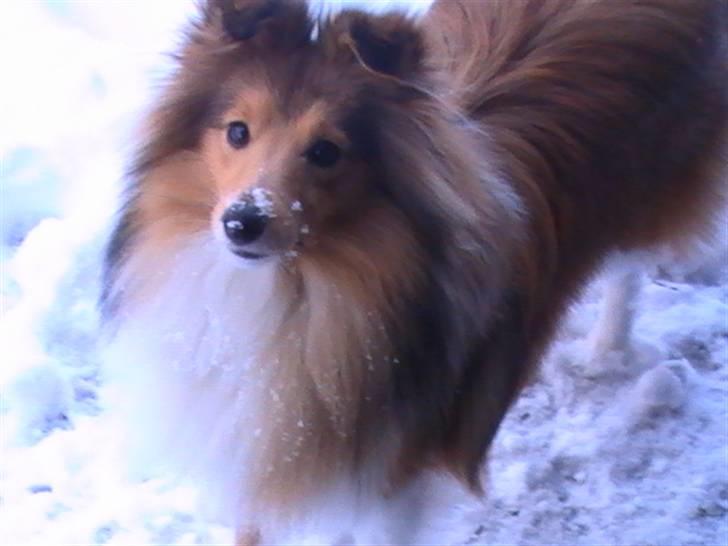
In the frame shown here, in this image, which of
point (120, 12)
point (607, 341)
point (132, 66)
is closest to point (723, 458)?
point (607, 341)

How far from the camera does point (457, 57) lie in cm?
244

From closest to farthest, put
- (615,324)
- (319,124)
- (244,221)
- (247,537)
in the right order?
1. (244,221)
2. (319,124)
3. (247,537)
4. (615,324)

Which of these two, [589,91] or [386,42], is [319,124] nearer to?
[386,42]

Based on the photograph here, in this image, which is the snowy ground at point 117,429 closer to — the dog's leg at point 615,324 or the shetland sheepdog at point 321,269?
the dog's leg at point 615,324

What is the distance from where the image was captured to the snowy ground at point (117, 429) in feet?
8.41

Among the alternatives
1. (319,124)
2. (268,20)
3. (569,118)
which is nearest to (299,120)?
(319,124)

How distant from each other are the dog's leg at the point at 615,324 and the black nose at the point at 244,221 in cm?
166

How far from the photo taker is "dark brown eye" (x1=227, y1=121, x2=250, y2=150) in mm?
1936

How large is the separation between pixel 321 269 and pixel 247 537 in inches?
30.6

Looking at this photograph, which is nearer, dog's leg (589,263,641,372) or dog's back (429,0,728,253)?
dog's back (429,0,728,253)

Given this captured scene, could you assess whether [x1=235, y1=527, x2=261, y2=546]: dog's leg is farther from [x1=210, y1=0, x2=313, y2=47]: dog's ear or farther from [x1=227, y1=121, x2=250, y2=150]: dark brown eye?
[x1=210, y1=0, x2=313, y2=47]: dog's ear

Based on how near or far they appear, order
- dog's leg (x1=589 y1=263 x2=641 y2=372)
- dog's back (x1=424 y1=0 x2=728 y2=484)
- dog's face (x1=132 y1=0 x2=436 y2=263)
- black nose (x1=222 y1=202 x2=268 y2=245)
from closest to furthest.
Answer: black nose (x1=222 y1=202 x2=268 y2=245) → dog's face (x1=132 y1=0 x2=436 y2=263) → dog's back (x1=424 y1=0 x2=728 y2=484) → dog's leg (x1=589 y1=263 x2=641 y2=372)

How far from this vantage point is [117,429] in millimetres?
2418

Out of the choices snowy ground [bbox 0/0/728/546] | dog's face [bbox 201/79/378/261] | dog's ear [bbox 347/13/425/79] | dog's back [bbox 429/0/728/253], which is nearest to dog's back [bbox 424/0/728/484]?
dog's back [bbox 429/0/728/253]
